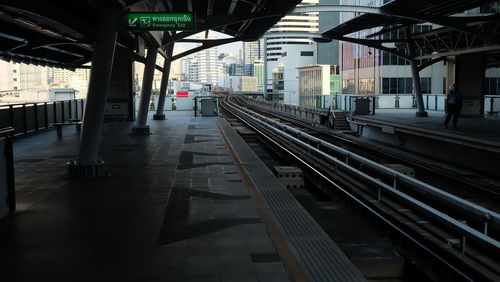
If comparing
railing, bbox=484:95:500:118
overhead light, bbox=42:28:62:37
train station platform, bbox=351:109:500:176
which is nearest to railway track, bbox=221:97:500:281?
train station platform, bbox=351:109:500:176

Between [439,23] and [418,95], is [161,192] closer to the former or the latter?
[439,23]

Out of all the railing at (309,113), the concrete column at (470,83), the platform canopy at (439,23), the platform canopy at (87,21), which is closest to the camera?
the platform canopy at (87,21)

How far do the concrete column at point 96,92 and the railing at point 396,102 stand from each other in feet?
70.9

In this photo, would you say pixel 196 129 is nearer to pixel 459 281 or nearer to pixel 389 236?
pixel 389 236

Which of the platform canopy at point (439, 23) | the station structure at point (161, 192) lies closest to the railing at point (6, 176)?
the station structure at point (161, 192)

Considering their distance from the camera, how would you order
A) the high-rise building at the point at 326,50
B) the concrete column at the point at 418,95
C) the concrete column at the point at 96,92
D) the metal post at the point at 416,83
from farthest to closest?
the high-rise building at the point at 326,50
the metal post at the point at 416,83
the concrete column at the point at 418,95
the concrete column at the point at 96,92

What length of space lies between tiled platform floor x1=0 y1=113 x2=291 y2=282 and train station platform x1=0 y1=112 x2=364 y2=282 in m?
0.01

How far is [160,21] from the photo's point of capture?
43.2 feet

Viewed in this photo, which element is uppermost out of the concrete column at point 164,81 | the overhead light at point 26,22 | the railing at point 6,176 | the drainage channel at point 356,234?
the overhead light at point 26,22

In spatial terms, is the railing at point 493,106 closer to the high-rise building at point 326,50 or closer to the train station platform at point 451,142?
the train station platform at point 451,142

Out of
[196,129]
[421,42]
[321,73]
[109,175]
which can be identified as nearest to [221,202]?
[109,175]

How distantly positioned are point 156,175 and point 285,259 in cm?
627

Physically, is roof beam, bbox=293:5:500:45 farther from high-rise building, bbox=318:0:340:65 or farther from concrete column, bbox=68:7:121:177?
high-rise building, bbox=318:0:340:65

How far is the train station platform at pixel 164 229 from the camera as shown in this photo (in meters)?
5.10
